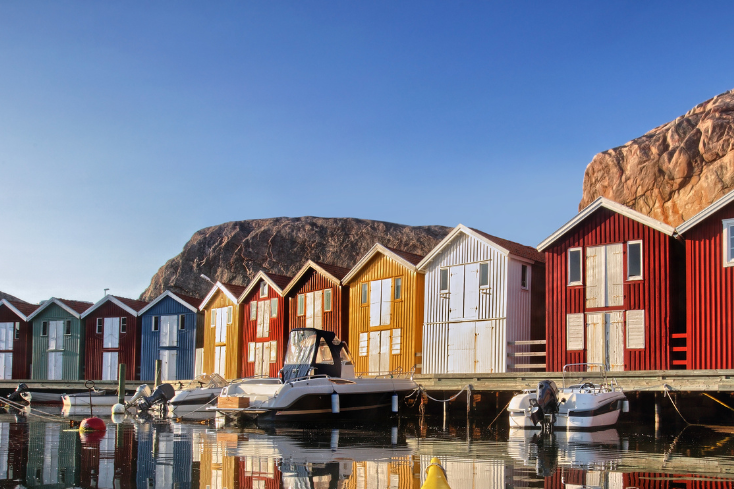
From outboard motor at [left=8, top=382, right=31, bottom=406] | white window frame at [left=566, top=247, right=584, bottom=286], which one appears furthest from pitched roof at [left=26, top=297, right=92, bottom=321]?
white window frame at [left=566, top=247, right=584, bottom=286]

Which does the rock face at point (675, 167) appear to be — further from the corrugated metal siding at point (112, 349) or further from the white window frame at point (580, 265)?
the corrugated metal siding at point (112, 349)

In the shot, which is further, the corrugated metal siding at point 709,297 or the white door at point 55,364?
the white door at point 55,364

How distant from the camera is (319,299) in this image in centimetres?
3869

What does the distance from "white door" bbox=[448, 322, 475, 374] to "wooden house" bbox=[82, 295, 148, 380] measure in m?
24.6

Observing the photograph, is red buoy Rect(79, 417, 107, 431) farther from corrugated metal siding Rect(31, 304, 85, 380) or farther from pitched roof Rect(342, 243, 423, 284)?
corrugated metal siding Rect(31, 304, 85, 380)

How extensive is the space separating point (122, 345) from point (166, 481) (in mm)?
38970

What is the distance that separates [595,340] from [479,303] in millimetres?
5168

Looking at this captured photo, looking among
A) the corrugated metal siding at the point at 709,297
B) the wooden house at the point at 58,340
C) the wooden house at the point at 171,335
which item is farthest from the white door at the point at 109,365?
the corrugated metal siding at the point at 709,297

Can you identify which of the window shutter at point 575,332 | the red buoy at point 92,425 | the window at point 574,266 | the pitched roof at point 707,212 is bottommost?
the red buoy at point 92,425

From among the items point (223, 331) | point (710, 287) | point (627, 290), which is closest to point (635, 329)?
point (627, 290)

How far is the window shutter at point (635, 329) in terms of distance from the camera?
2647 cm

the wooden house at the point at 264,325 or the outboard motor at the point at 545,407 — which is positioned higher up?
the wooden house at the point at 264,325

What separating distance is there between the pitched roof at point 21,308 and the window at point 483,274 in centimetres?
3474

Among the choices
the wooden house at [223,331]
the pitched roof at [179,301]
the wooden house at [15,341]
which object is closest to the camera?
the wooden house at [223,331]
